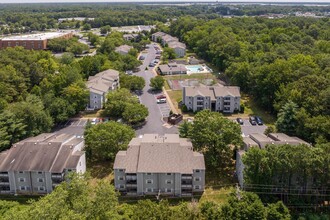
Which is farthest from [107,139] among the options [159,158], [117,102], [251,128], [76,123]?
[251,128]

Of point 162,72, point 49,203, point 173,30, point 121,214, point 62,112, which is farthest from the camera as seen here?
point 173,30

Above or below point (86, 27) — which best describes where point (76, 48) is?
below

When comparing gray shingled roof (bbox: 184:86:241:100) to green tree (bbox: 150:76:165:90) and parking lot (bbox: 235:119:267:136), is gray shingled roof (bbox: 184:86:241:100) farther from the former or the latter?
green tree (bbox: 150:76:165:90)

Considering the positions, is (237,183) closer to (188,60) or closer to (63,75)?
(63,75)

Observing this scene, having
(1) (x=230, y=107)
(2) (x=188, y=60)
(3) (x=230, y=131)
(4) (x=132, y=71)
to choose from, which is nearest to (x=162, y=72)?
(4) (x=132, y=71)

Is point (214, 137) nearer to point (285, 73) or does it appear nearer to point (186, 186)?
point (186, 186)

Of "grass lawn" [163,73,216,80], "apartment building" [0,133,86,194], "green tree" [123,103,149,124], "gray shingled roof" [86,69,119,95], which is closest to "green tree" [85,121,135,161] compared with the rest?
"apartment building" [0,133,86,194]
